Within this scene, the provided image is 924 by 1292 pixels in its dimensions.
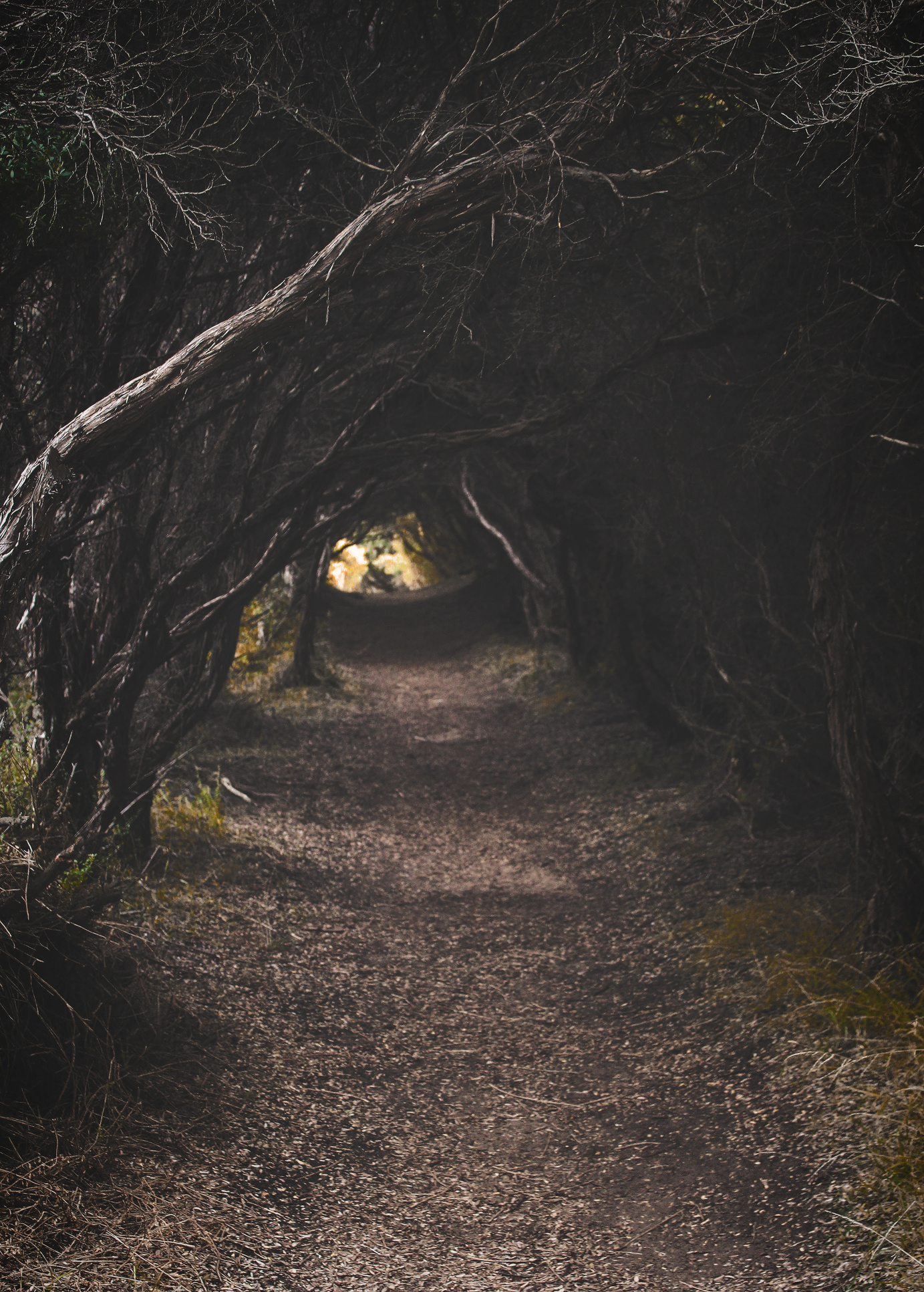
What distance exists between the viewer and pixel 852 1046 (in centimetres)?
409

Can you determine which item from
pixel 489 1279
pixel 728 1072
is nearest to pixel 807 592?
pixel 728 1072

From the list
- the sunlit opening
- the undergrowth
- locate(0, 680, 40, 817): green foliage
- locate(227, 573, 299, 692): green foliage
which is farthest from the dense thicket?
the sunlit opening

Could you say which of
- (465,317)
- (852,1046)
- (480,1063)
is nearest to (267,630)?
(465,317)

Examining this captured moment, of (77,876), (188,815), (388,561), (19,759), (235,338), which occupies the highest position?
(235,338)

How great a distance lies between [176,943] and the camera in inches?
209

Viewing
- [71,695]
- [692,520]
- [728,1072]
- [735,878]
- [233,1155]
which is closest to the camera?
[233,1155]

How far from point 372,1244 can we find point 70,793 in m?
3.24

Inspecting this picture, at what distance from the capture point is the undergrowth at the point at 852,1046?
311cm

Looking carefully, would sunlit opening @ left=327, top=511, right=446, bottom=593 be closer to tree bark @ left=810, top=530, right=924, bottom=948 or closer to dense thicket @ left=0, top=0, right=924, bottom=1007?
dense thicket @ left=0, top=0, right=924, bottom=1007

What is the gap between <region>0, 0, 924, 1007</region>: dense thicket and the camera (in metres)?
4.30

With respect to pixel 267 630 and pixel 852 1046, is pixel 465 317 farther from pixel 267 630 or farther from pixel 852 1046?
pixel 267 630

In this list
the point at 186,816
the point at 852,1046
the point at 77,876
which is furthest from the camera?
the point at 186,816

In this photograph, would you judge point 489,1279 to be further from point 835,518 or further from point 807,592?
point 807,592

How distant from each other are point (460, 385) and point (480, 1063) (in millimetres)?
5287
